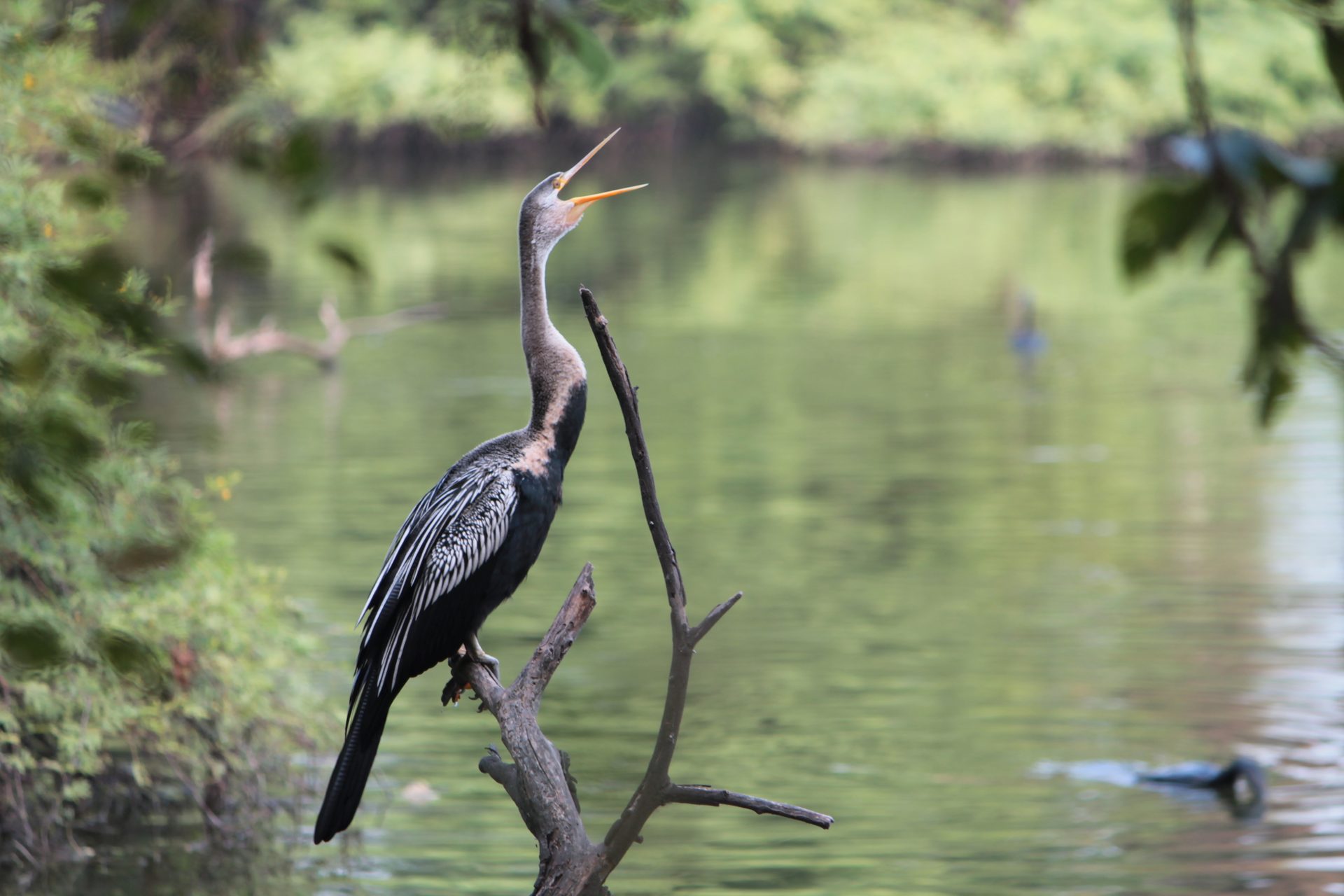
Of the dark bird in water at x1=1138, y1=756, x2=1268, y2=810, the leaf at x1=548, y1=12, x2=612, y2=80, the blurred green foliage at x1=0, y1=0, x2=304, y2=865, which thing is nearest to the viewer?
the leaf at x1=548, y1=12, x2=612, y2=80

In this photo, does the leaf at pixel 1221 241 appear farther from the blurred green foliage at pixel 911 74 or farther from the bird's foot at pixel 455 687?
the blurred green foliage at pixel 911 74

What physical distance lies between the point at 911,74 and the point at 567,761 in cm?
5358

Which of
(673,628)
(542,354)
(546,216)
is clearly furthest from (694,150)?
(673,628)

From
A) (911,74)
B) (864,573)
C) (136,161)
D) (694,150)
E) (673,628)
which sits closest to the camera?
(136,161)

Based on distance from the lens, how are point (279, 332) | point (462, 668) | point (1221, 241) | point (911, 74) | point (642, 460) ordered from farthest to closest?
point (911, 74), point (279, 332), point (462, 668), point (642, 460), point (1221, 241)

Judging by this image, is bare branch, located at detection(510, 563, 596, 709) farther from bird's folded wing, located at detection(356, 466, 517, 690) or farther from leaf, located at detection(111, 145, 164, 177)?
leaf, located at detection(111, 145, 164, 177)

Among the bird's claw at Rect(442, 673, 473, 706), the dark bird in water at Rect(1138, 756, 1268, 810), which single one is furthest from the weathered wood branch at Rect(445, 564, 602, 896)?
the dark bird in water at Rect(1138, 756, 1268, 810)

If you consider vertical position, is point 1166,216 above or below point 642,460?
above

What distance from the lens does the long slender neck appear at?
3705 mm

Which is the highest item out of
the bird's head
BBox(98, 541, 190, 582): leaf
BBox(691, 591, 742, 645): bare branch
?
BBox(98, 541, 190, 582): leaf

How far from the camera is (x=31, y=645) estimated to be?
1.92m

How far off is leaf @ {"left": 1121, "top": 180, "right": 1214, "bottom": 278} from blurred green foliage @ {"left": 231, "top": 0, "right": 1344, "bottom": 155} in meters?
38.7

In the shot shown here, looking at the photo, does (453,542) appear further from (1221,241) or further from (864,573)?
(864,573)

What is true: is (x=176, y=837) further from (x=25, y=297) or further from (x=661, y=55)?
(x=661, y=55)
